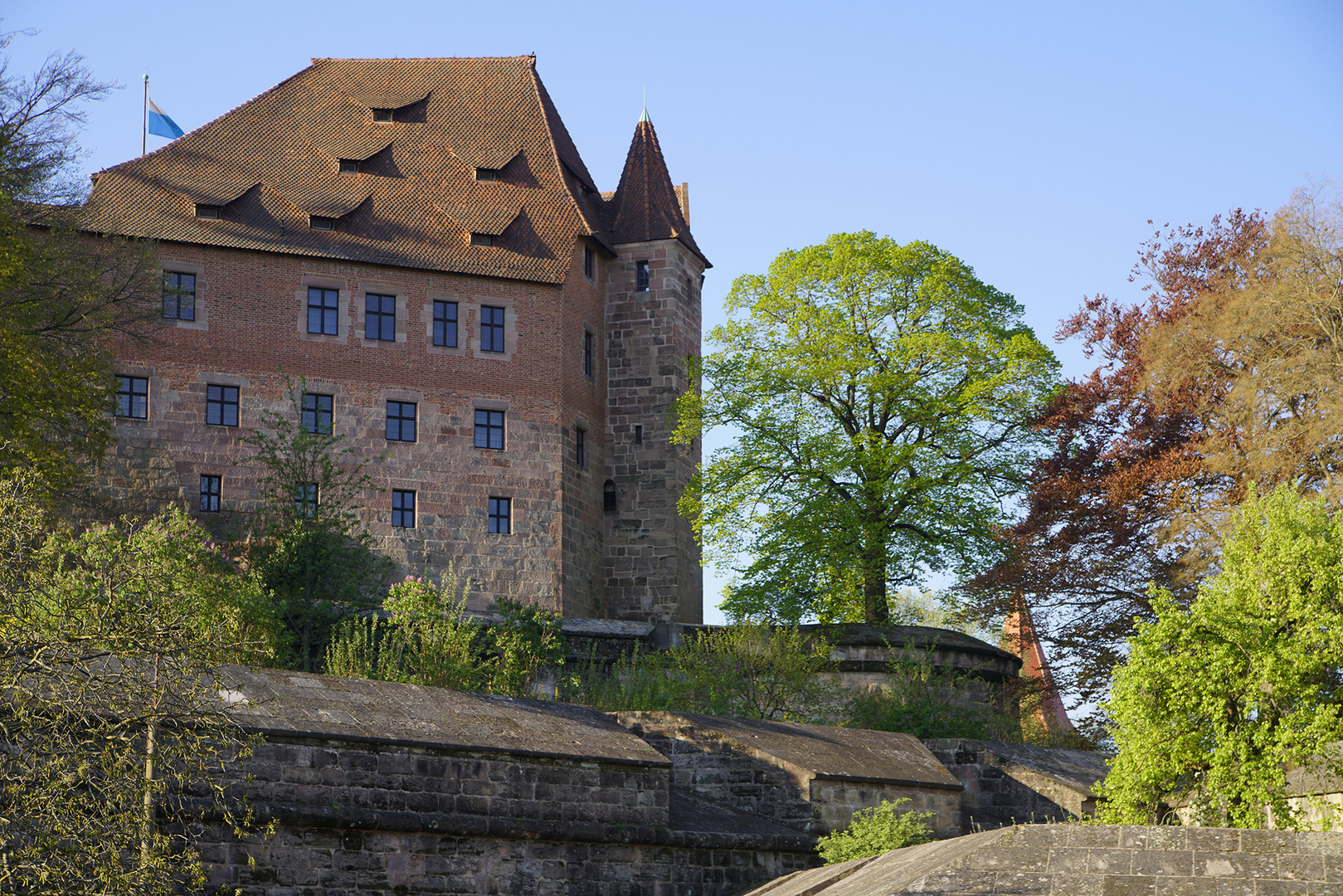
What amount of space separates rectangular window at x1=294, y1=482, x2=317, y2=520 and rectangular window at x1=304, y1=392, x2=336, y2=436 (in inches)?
54.6

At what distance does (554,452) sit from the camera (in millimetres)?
35562

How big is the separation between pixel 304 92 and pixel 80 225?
870cm

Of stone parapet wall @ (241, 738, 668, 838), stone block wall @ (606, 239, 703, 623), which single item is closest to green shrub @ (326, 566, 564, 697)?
stone parapet wall @ (241, 738, 668, 838)

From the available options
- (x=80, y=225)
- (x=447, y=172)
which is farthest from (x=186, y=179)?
(x=447, y=172)

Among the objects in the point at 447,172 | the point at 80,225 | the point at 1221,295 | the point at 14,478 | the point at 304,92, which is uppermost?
the point at 304,92

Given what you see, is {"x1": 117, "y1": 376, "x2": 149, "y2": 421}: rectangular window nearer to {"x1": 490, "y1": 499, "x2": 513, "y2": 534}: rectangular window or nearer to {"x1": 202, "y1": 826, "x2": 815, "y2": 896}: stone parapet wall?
{"x1": 490, "y1": 499, "x2": 513, "y2": 534}: rectangular window

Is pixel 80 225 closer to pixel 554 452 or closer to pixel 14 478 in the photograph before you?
pixel 554 452

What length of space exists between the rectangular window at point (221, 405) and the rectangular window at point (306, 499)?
210cm

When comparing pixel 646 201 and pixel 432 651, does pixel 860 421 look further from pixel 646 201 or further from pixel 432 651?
pixel 432 651

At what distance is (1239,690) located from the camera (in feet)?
56.7

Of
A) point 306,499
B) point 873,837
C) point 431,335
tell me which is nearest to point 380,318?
point 431,335

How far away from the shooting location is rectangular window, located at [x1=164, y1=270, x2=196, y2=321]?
33.8 metres

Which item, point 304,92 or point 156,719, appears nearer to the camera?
point 156,719

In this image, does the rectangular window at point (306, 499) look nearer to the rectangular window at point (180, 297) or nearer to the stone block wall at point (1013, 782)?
the rectangular window at point (180, 297)
